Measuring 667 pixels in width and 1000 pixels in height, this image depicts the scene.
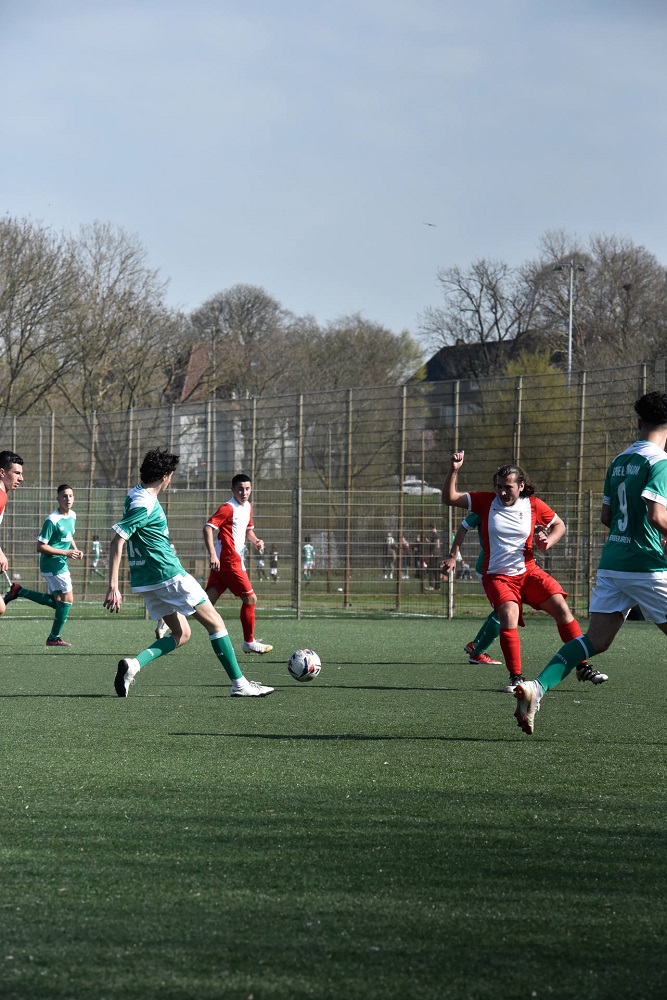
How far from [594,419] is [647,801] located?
54.8 ft

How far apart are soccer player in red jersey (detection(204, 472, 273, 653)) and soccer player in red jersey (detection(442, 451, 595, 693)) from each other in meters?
4.12

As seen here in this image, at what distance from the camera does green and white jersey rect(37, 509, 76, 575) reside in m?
15.7

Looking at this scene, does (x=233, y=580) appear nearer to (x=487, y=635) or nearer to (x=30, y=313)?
(x=487, y=635)

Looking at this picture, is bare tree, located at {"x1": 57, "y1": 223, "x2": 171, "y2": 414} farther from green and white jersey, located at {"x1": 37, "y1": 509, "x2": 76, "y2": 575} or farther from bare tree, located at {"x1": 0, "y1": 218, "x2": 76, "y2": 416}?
green and white jersey, located at {"x1": 37, "y1": 509, "x2": 76, "y2": 575}

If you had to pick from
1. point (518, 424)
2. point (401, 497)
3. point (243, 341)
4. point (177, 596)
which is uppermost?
point (243, 341)

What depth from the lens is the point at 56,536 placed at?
15.8 m

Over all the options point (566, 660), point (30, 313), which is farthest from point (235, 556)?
point (30, 313)

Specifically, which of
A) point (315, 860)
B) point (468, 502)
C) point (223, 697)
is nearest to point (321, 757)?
point (315, 860)

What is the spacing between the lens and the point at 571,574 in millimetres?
21672

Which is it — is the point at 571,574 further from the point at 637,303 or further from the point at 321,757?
the point at 637,303

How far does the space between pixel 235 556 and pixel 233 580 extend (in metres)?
0.28

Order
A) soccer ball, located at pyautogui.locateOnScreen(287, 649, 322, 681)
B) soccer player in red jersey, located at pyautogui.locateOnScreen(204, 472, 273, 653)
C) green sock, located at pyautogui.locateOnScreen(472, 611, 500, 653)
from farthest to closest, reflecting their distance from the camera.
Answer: soccer player in red jersey, located at pyautogui.locateOnScreen(204, 472, 273, 653), green sock, located at pyautogui.locateOnScreen(472, 611, 500, 653), soccer ball, located at pyautogui.locateOnScreen(287, 649, 322, 681)

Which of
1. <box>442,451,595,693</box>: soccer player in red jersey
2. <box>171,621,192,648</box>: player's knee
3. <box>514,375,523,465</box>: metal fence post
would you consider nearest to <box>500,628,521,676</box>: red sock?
<box>442,451,595,693</box>: soccer player in red jersey

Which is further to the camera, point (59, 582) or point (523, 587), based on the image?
point (59, 582)
